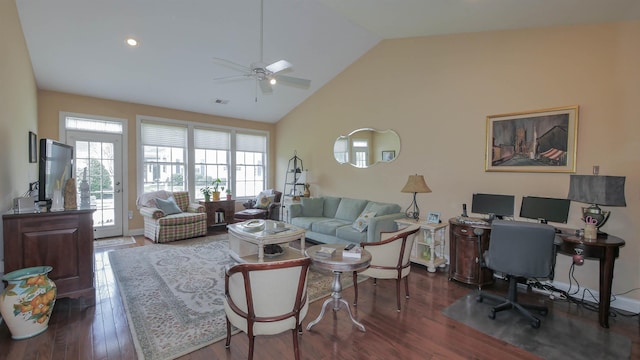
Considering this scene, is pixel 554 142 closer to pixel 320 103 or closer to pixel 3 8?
pixel 320 103

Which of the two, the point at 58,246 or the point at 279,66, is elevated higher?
the point at 279,66

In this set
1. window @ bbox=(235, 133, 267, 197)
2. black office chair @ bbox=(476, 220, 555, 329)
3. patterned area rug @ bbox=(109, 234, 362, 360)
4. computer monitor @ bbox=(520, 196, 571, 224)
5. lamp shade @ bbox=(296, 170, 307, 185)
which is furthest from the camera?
window @ bbox=(235, 133, 267, 197)

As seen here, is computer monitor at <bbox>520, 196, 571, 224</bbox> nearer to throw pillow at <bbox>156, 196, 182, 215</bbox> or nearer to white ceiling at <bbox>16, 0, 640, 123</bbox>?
white ceiling at <bbox>16, 0, 640, 123</bbox>

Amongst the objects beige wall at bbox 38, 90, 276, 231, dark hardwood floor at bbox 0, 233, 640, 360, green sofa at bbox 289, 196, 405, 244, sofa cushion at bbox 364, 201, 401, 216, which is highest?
beige wall at bbox 38, 90, 276, 231

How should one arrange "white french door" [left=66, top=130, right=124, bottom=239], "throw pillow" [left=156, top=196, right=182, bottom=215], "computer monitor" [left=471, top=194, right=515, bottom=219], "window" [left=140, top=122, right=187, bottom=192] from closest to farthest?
1. "computer monitor" [left=471, top=194, right=515, bottom=219]
2. "white french door" [left=66, top=130, right=124, bottom=239]
3. "throw pillow" [left=156, top=196, right=182, bottom=215]
4. "window" [left=140, top=122, right=187, bottom=192]

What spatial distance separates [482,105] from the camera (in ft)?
12.4

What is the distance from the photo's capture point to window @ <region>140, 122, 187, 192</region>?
5988mm

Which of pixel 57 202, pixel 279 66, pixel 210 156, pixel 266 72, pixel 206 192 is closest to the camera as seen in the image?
pixel 57 202

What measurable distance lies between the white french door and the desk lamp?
7147 mm

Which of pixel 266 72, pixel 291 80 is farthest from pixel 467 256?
pixel 266 72

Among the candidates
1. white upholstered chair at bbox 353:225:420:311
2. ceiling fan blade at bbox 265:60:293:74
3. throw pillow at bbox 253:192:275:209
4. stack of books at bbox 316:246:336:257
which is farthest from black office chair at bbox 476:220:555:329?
throw pillow at bbox 253:192:275:209

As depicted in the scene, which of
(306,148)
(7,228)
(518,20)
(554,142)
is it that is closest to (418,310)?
(554,142)

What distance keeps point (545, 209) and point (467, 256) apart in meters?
0.99

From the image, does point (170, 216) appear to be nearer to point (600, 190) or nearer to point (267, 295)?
point (267, 295)
